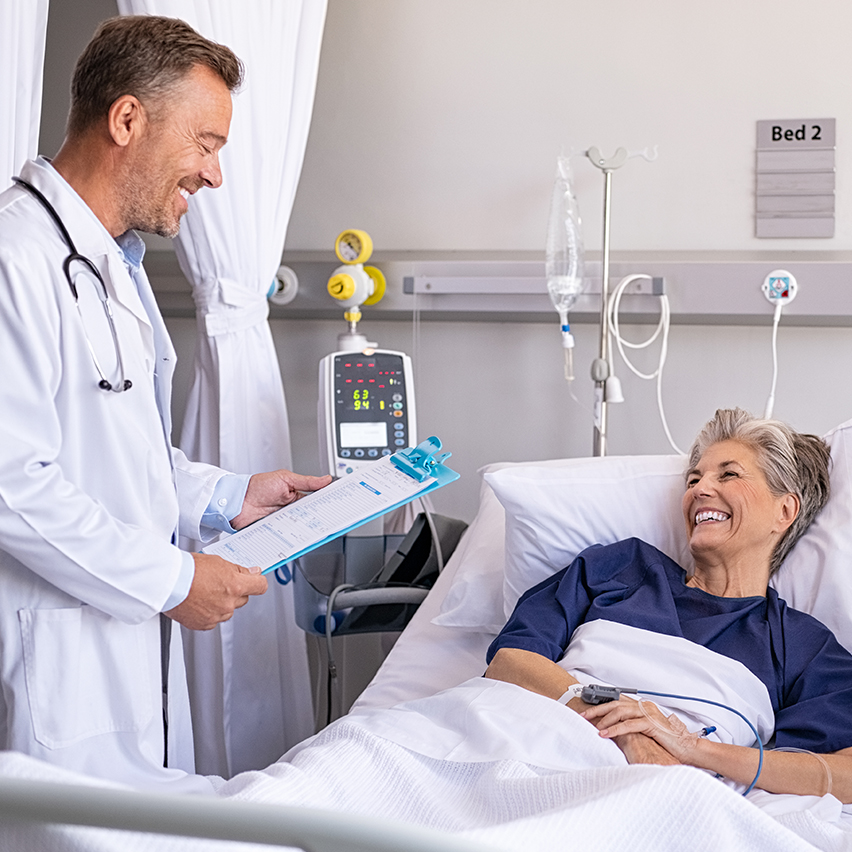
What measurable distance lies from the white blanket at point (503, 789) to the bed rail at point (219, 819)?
0.20m

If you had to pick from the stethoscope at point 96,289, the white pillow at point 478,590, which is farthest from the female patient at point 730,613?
the stethoscope at point 96,289

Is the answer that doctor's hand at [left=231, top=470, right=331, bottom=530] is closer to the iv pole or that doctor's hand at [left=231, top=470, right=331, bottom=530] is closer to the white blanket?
the white blanket

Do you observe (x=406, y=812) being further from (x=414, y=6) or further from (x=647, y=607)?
(x=414, y=6)

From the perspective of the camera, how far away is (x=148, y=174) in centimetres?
148

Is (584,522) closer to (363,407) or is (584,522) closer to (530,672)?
(530,672)

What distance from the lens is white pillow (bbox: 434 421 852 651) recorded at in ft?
6.02

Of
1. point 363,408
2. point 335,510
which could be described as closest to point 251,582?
point 335,510

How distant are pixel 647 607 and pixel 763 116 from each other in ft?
4.53

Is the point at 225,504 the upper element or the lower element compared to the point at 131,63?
lower

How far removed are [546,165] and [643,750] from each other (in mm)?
1683

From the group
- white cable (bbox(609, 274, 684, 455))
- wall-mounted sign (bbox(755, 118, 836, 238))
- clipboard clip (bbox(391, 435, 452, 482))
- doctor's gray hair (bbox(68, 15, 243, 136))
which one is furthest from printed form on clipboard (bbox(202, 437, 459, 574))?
wall-mounted sign (bbox(755, 118, 836, 238))

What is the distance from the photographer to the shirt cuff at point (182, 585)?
140 cm

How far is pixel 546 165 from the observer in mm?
2629

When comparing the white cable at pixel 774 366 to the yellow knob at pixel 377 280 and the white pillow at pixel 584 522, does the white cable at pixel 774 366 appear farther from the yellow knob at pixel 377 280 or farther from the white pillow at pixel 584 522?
the yellow knob at pixel 377 280
